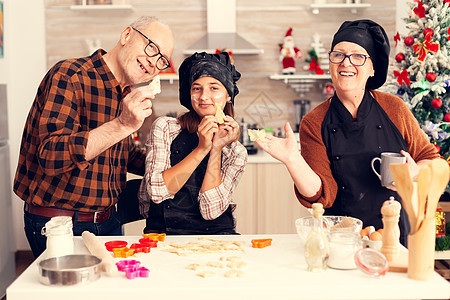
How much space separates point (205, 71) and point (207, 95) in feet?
0.37

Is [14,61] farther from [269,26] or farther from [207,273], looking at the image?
[207,273]

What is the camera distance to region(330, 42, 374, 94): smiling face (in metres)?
2.21

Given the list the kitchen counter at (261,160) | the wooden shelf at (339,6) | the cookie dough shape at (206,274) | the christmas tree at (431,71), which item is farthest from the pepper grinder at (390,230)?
the wooden shelf at (339,6)

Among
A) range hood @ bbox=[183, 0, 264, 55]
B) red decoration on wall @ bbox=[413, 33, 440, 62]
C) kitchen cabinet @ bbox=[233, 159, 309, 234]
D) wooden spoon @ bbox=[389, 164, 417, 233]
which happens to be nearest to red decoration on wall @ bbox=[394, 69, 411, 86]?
red decoration on wall @ bbox=[413, 33, 440, 62]

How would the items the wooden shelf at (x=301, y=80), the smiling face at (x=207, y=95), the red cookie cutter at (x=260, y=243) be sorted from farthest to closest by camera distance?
1. the wooden shelf at (x=301, y=80)
2. the smiling face at (x=207, y=95)
3. the red cookie cutter at (x=260, y=243)

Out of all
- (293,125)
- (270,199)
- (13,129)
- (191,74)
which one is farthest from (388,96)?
(13,129)

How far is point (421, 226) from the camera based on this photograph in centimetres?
154

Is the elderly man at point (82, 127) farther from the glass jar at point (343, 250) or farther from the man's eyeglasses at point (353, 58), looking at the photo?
the glass jar at point (343, 250)

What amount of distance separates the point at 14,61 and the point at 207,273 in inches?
144

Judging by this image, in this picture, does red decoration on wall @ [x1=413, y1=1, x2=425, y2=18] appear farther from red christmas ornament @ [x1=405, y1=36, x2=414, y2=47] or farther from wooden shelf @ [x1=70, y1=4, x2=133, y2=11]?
wooden shelf @ [x1=70, y1=4, x2=133, y2=11]

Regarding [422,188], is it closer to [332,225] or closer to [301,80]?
[332,225]

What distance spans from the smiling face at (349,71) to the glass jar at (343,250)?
0.83 meters

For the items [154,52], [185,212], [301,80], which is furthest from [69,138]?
[301,80]

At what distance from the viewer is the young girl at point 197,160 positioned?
2.25 meters
